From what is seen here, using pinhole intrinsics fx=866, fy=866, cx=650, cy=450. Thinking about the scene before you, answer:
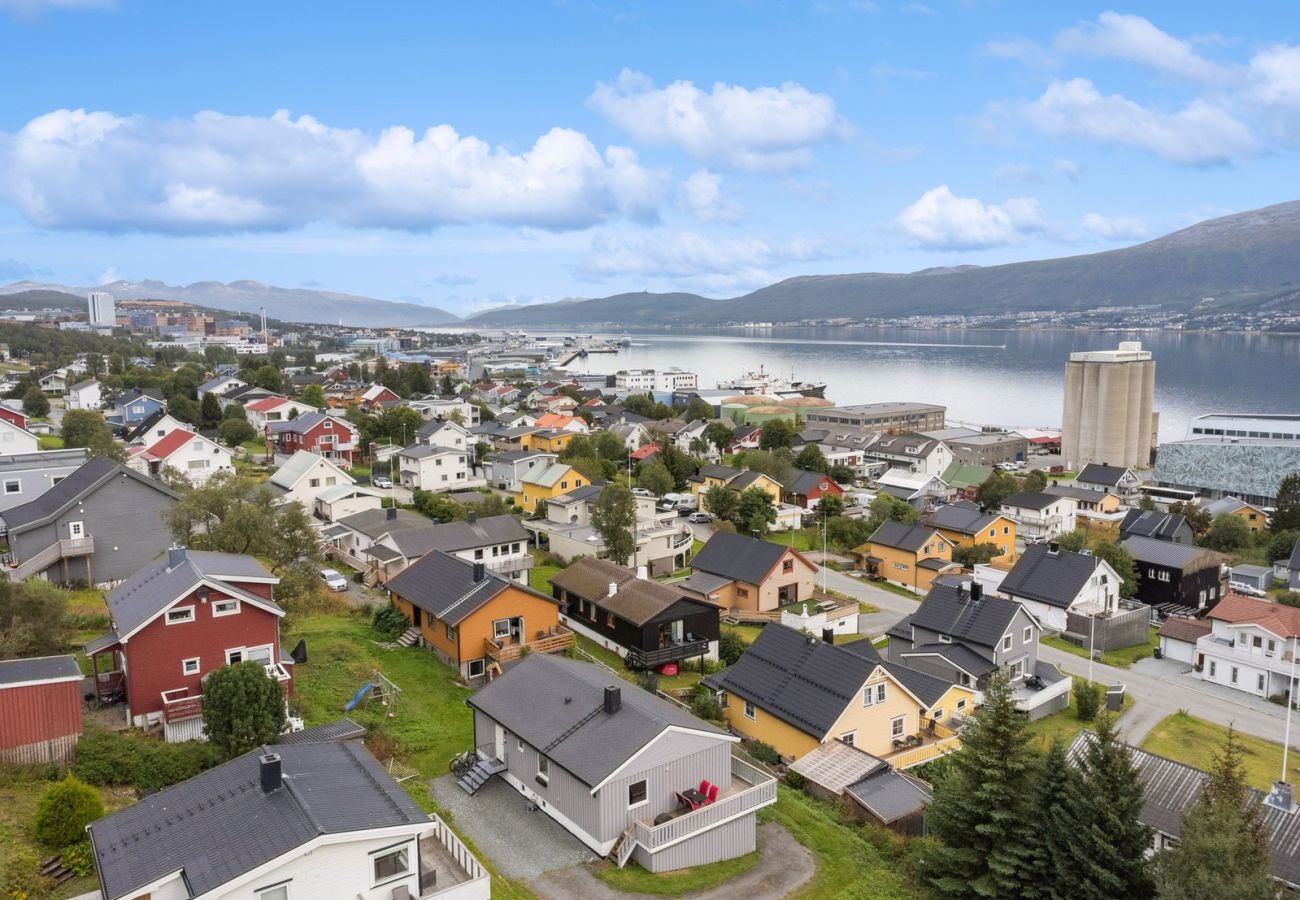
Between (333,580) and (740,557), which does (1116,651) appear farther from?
(333,580)

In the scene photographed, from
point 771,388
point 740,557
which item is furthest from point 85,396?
point 771,388

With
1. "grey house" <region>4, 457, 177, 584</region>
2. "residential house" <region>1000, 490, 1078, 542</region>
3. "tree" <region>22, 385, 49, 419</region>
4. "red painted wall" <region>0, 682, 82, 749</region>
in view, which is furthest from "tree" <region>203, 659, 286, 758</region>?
"tree" <region>22, 385, 49, 419</region>

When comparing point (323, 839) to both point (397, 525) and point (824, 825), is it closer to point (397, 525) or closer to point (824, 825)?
point (824, 825)

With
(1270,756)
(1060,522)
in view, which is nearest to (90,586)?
(1270,756)

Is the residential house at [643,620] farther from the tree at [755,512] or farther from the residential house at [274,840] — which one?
the tree at [755,512]

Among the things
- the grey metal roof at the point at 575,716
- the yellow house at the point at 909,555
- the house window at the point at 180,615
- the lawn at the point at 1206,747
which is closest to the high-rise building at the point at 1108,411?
the yellow house at the point at 909,555

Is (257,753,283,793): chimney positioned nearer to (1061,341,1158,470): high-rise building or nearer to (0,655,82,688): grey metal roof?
(0,655,82,688): grey metal roof
